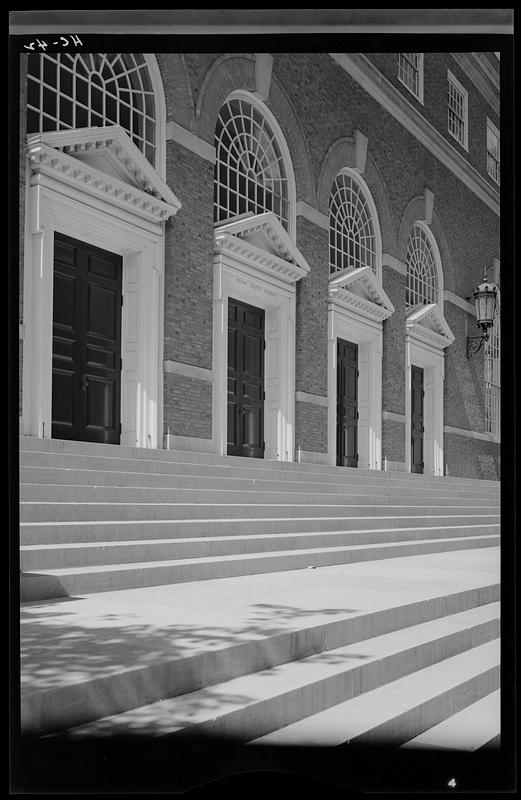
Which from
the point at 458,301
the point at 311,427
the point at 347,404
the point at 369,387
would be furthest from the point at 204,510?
the point at 458,301

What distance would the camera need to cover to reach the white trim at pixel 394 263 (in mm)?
21750

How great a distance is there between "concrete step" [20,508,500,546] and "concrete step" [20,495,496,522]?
0.10 metres

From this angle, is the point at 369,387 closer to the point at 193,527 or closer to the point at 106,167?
the point at 106,167

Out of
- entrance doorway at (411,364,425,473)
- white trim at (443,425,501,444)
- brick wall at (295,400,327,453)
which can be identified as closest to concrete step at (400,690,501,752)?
brick wall at (295,400,327,453)

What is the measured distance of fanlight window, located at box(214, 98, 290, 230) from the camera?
1580cm

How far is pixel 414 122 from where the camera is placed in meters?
22.8

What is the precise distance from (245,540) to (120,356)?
6.12m

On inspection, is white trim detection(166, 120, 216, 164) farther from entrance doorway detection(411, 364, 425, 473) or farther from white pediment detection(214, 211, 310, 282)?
entrance doorway detection(411, 364, 425, 473)

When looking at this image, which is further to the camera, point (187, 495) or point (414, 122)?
point (414, 122)

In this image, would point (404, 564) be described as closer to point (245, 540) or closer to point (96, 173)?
point (245, 540)

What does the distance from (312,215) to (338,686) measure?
47.6ft

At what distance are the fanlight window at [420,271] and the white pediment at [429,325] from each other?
1.18 ft

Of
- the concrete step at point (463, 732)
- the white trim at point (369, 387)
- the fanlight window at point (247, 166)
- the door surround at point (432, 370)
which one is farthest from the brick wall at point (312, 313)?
the concrete step at point (463, 732)
